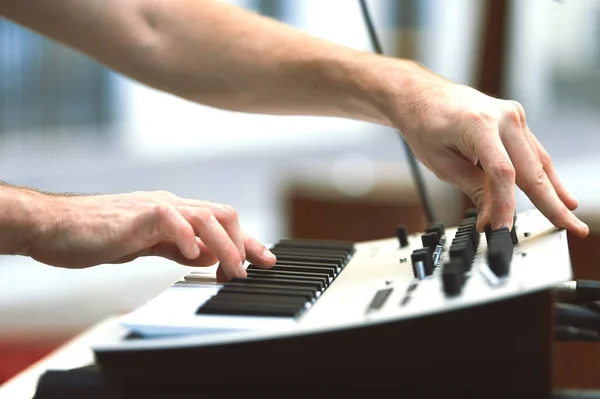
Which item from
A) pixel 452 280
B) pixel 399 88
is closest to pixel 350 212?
pixel 399 88

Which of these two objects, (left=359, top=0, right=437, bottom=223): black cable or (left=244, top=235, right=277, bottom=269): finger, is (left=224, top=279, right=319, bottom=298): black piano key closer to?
(left=244, top=235, right=277, bottom=269): finger

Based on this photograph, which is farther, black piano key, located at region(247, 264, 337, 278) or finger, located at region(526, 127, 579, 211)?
finger, located at region(526, 127, 579, 211)

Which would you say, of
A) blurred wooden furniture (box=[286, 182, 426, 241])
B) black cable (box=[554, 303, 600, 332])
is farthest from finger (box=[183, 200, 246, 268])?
blurred wooden furniture (box=[286, 182, 426, 241])

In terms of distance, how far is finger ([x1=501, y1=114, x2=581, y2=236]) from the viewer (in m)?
0.90

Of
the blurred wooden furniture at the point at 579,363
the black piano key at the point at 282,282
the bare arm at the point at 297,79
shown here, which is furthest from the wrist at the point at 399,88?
the blurred wooden furniture at the point at 579,363

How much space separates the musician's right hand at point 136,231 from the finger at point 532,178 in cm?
29

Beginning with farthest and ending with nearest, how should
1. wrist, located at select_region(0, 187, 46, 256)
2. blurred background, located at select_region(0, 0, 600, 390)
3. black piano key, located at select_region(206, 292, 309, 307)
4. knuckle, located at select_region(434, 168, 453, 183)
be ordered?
blurred background, located at select_region(0, 0, 600, 390)
knuckle, located at select_region(434, 168, 453, 183)
wrist, located at select_region(0, 187, 46, 256)
black piano key, located at select_region(206, 292, 309, 307)

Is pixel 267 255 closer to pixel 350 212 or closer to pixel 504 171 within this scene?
pixel 504 171

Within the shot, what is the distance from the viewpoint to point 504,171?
0.88 m

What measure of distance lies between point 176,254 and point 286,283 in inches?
9.0

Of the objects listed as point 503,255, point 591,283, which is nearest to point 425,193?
point 591,283

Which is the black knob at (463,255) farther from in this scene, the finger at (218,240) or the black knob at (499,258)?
the finger at (218,240)

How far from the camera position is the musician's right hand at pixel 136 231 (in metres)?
0.83

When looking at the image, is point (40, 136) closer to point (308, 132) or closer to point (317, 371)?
point (308, 132)
